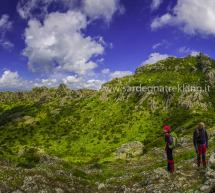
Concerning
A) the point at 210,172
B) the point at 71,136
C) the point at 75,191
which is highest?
the point at 210,172

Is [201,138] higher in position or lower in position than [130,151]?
higher

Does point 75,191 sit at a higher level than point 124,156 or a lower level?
higher

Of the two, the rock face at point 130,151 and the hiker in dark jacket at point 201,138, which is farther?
the rock face at point 130,151

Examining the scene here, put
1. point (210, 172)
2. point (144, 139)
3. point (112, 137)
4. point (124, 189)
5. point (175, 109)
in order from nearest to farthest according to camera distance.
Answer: point (210, 172) → point (124, 189) → point (144, 139) → point (112, 137) → point (175, 109)

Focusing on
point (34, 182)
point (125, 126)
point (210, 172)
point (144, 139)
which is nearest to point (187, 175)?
point (210, 172)

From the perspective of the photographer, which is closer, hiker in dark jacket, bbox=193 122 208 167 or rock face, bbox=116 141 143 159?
hiker in dark jacket, bbox=193 122 208 167

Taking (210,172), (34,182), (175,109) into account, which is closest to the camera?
(210,172)

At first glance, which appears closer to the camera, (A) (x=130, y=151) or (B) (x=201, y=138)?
(B) (x=201, y=138)

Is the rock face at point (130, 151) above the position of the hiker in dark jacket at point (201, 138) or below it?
below

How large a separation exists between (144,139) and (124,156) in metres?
61.1

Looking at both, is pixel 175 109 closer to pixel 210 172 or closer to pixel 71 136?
pixel 71 136

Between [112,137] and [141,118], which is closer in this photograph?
[112,137]

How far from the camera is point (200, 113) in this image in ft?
560

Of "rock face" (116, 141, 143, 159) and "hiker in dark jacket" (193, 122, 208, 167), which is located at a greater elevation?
"hiker in dark jacket" (193, 122, 208, 167)
